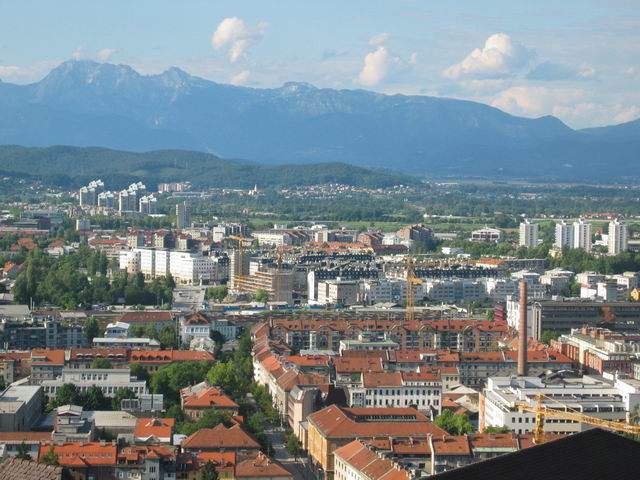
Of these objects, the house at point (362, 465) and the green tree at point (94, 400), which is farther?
the green tree at point (94, 400)

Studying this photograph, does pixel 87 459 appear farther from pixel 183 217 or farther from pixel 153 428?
pixel 183 217

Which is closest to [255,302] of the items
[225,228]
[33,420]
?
[33,420]

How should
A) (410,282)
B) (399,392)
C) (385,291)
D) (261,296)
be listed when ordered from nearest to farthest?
(399,392), (261,296), (410,282), (385,291)

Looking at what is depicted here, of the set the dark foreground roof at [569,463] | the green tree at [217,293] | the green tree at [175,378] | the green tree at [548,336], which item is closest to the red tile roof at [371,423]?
the green tree at [175,378]

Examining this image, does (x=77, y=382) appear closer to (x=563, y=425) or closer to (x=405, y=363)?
(x=405, y=363)

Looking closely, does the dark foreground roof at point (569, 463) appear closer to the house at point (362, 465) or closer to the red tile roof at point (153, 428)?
the house at point (362, 465)

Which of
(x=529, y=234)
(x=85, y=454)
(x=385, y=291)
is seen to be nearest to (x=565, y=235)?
(x=529, y=234)

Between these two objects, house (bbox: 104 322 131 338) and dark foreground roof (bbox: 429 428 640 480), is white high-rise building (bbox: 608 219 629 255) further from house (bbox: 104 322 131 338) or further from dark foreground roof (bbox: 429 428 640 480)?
dark foreground roof (bbox: 429 428 640 480)
